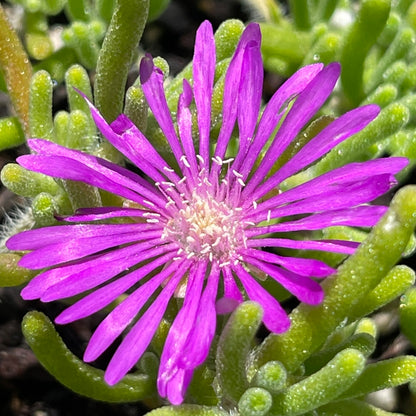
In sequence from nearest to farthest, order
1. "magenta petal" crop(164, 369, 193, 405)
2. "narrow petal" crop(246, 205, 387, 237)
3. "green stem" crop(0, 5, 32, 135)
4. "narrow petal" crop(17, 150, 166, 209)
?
1. "magenta petal" crop(164, 369, 193, 405)
2. "narrow petal" crop(246, 205, 387, 237)
3. "narrow petal" crop(17, 150, 166, 209)
4. "green stem" crop(0, 5, 32, 135)

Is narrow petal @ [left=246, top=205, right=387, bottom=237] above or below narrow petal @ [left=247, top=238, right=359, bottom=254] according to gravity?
above

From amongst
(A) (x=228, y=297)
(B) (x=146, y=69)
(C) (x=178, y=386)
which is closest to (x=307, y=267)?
(A) (x=228, y=297)

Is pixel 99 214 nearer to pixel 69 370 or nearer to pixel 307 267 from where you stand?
pixel 69 370

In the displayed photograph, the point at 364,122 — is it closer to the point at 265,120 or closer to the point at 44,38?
the point at 265,120

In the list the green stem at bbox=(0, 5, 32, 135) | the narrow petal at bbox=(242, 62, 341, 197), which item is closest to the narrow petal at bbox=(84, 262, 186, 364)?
the narrow petal at bbox=(242, 62, 341, 197)

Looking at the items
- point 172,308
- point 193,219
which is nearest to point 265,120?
point 193,219

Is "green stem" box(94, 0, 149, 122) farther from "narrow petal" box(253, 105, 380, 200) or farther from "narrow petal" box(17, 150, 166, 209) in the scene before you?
"narrow petal" box(253, 105, 380, 200)
